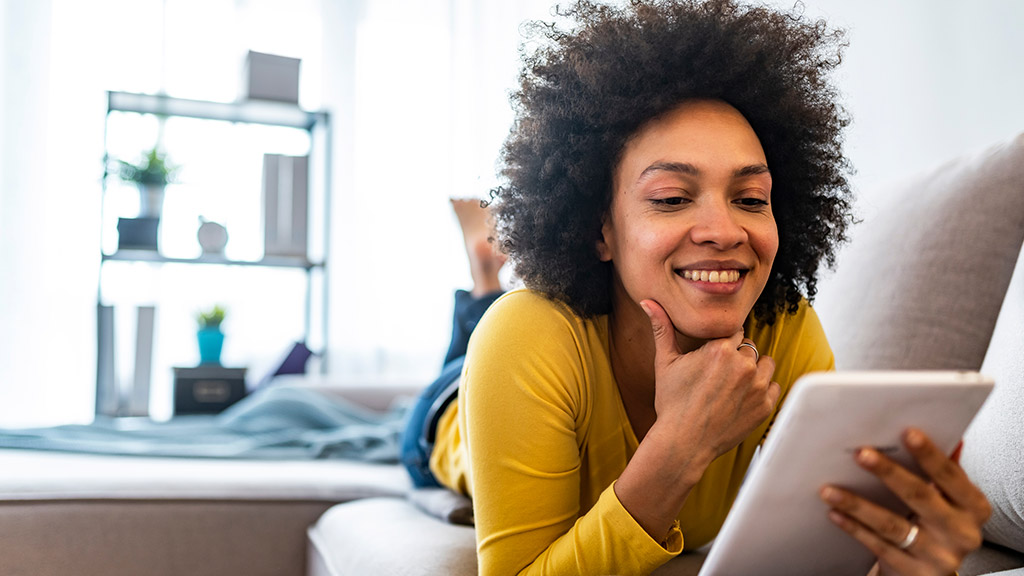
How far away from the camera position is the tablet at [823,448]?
60 cm

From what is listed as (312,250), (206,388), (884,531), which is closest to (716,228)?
(884,531)

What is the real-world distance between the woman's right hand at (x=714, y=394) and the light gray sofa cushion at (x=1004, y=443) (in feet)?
0.90

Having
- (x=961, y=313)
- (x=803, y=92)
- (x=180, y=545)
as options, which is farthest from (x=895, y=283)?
(x=180, y=545)

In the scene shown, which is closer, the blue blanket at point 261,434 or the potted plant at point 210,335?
the blue blanket at point 261,434

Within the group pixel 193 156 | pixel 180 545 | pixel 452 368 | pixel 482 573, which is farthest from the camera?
pixel 193 156

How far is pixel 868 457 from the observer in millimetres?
648

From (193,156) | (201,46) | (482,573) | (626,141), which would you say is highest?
(201,46)

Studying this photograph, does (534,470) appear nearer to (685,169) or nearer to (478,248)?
(685,169)

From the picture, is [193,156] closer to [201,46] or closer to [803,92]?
[201,46]

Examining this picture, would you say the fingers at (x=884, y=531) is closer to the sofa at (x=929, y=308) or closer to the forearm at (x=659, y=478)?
the forearm at (x=659, y=478)

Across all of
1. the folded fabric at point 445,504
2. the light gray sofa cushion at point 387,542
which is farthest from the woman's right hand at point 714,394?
the folded fabric at point 445,504

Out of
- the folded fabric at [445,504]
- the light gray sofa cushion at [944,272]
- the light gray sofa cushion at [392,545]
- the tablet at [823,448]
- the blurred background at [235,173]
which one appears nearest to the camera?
the tablet at [823,448]

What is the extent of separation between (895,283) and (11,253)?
332 cm

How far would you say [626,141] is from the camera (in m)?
0.99
